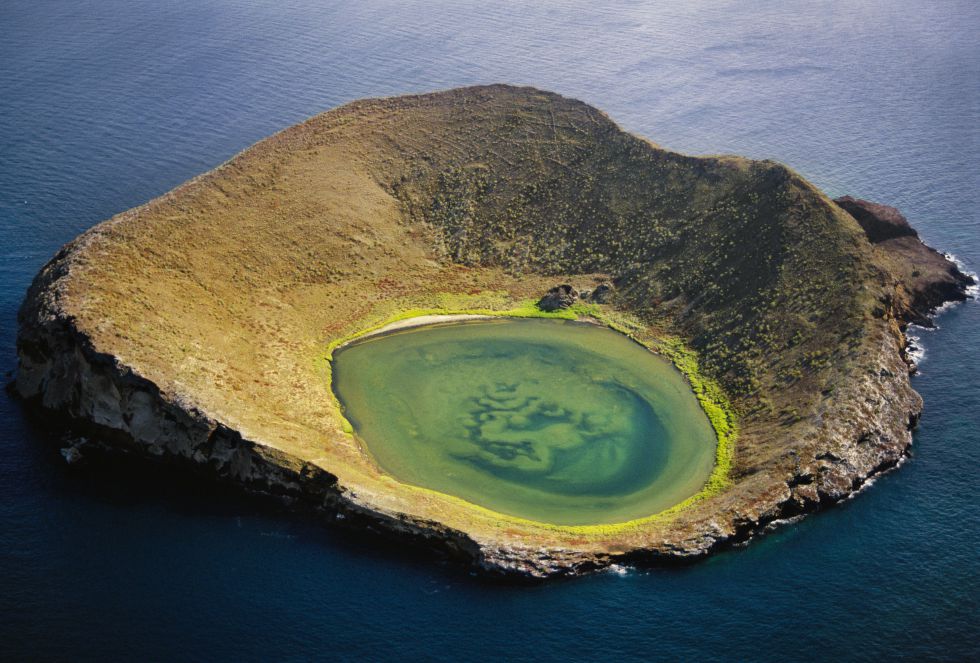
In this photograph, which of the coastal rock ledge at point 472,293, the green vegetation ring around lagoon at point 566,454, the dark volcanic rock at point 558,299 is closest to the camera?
the coastal rock ledge at point 472,293

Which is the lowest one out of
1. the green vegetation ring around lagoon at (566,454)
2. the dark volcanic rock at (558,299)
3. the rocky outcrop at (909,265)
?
the green vegetation ring around lagoon at (566,454)

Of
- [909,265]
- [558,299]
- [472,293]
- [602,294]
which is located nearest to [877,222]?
[909,265]

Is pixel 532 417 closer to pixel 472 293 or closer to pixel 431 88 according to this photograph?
pixel 472 293

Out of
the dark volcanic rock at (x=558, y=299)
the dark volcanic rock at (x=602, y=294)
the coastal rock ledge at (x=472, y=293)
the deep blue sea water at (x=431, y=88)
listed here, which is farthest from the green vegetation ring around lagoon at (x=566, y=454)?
the dark volcanic rock at (x=602, y=294)

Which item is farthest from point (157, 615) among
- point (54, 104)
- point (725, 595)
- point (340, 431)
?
point (54, 104)

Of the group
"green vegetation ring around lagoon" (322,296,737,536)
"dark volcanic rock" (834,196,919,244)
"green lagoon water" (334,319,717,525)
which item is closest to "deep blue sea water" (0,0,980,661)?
"green vegetation ring around lagoon" (322,296,737,536)

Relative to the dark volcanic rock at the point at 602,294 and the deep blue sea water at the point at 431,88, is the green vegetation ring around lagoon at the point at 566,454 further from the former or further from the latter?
the dark volcanic rock at the point at 602,294
